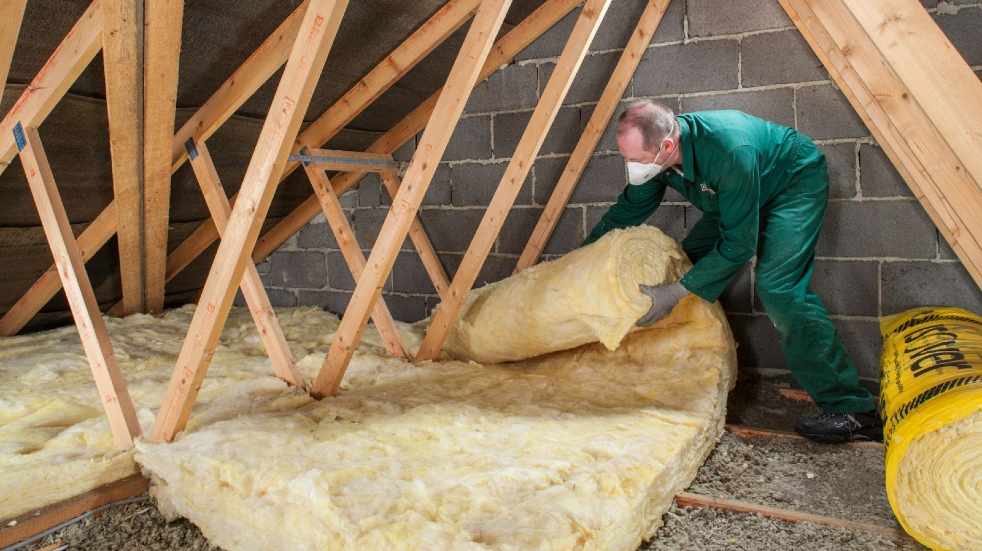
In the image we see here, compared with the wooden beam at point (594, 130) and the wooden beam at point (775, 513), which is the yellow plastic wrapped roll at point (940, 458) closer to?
the wooden beam at point (775, 513)

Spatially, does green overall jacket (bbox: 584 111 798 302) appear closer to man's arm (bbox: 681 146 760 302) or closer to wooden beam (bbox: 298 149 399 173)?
man's arm (bbox: 681 146 760 302)

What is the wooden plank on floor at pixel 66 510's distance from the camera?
1.82 metres

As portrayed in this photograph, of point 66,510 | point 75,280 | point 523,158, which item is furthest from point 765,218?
point 66,510

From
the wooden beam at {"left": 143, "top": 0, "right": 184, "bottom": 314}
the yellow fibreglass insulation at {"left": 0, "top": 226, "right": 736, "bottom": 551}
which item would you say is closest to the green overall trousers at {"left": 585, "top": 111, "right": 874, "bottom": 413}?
the yellow fibreglass insulation at {"left": 0, "top": 226, "right": 736, "bottom": 551}

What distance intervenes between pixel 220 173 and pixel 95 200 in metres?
0.51

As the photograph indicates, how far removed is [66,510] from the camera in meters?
1.93

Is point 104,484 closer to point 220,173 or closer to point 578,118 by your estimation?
point 220,173

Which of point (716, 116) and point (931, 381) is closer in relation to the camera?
point (931, 381)

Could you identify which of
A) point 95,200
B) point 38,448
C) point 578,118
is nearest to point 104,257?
point 95,200

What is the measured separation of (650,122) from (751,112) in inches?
36.2

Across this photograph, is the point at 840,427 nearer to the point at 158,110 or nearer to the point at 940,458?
the point at 940,458

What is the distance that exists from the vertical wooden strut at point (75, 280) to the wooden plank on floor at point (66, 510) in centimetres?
12

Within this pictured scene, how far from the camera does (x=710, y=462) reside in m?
2.31

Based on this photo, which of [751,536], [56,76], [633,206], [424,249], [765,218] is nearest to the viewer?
[751,536]
